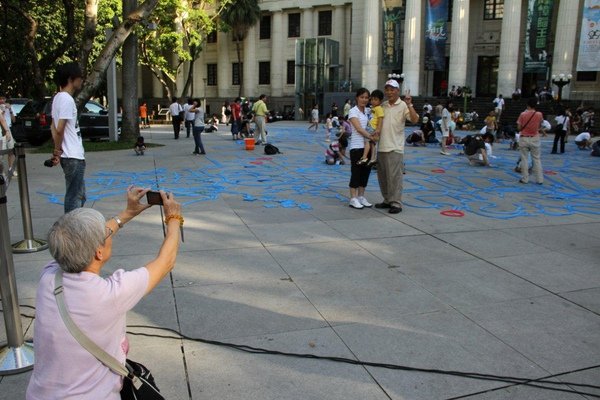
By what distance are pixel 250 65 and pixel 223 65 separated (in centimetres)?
391

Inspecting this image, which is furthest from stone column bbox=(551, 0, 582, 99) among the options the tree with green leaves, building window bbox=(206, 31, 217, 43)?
building window bbox=(206, 31, 217, 43)

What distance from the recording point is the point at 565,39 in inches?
1347

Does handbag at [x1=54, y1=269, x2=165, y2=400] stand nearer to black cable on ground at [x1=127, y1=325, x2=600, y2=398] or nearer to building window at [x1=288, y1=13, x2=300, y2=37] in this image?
black cable on ground at [x1=127, y1=325, x2=600, y2=398]

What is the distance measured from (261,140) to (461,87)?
22522mm

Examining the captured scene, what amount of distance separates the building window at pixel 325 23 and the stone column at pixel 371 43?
21.3ft

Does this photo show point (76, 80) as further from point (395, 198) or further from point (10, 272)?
point (395, 198)

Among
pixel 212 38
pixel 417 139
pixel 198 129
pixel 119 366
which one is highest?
pixel 212 38

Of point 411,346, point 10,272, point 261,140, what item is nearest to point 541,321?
point 411,346

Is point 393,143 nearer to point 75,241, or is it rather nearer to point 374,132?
point 374,132

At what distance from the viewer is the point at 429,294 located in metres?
4.70

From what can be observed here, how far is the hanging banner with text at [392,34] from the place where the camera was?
41.0 metres

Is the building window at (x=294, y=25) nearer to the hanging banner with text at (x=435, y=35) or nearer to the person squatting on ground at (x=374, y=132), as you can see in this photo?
the hanging banner with text at (x=435, y=35)

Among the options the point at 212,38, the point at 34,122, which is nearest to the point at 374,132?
the point at 34,122

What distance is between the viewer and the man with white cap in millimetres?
7965
